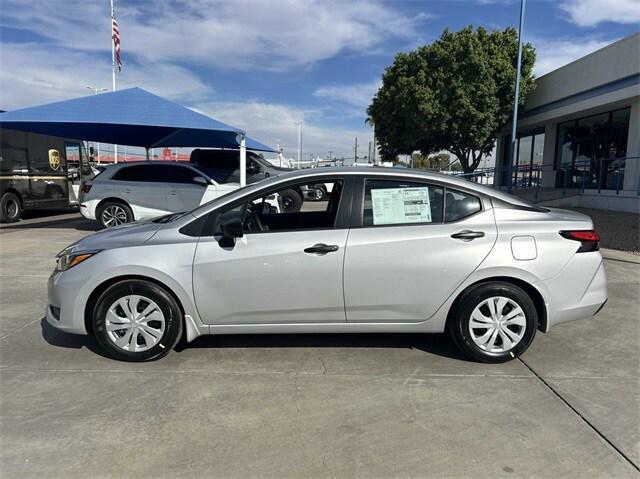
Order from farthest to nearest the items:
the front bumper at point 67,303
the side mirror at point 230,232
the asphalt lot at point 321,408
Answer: the front bumper at point 67,303, the side mirror at point 230,232, the asphalt lot at point 321,408

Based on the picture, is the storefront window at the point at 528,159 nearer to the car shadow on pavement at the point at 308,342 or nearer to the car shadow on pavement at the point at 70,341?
the car shadow on pavement at the point at 308,342

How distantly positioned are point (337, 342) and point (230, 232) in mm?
1474

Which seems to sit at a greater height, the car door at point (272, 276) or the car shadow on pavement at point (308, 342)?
the car door at point (272, 276)

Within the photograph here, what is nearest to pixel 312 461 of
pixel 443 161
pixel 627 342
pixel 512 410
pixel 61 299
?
pixel 512 410

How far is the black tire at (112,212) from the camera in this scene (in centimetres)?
1081

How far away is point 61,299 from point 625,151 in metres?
18.0

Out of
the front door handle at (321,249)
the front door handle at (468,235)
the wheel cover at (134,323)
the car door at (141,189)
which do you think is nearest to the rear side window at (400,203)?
the front door handle at (468,235)

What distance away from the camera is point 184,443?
2.77 meters

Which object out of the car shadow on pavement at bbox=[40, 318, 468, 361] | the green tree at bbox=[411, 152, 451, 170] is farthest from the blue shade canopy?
the green tree at bbox=[411, 152, 451, 170]

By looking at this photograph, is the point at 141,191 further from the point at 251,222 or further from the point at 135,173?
the point at 251,222

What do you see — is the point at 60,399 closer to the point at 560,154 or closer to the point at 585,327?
the point at 585,327

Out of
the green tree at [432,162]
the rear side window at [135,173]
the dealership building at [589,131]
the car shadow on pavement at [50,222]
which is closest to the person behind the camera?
the rear side window at [135,173]

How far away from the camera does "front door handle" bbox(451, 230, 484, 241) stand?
370 centimetres

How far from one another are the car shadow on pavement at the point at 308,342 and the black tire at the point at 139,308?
0.34 metres
